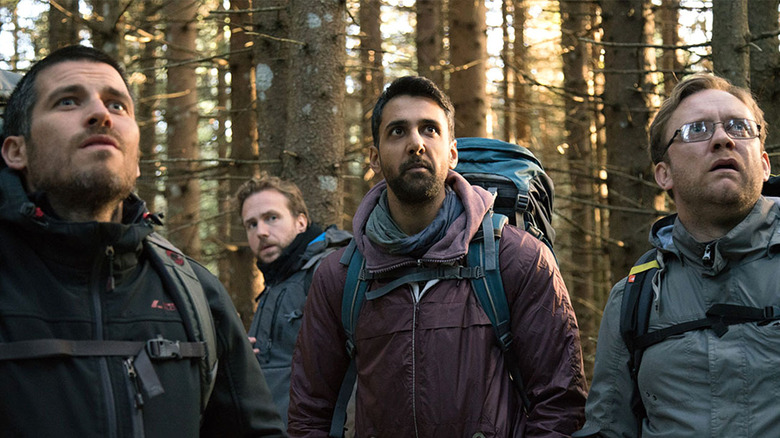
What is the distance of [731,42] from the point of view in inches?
203

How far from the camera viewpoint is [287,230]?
19.3 ft

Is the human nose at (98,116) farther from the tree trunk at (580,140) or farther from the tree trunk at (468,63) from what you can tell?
the tree trunk at (580,140)

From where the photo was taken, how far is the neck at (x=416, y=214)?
13.2 ft

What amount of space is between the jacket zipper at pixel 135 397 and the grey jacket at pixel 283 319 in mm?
2837

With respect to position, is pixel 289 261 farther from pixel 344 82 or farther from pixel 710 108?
pixel 710 108

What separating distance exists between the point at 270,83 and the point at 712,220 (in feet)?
21.6

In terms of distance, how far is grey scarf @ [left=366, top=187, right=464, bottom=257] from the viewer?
149 inches

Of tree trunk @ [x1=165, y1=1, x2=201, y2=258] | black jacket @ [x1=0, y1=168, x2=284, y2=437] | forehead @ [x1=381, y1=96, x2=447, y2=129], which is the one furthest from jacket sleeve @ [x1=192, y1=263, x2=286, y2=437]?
tree trunk @ [x1=165, y1=1, x2=201, y2=258]

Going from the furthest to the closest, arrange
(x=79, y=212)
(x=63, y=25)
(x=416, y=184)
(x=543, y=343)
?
(x=63, y=25), (x=416, y=184), (x=543, y=343), (x=79, y=212)

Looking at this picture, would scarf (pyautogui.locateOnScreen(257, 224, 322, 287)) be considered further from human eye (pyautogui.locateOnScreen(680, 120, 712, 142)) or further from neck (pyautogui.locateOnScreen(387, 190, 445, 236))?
human eye (pyautogui.locateOnScreen(680, 120, 712, 142))

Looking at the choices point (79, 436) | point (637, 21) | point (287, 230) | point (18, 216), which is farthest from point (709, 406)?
point (637, 21)

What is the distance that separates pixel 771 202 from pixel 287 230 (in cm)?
354

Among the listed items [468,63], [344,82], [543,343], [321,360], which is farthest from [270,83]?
[543,343]

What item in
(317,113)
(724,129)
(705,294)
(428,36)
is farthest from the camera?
(428,36)
